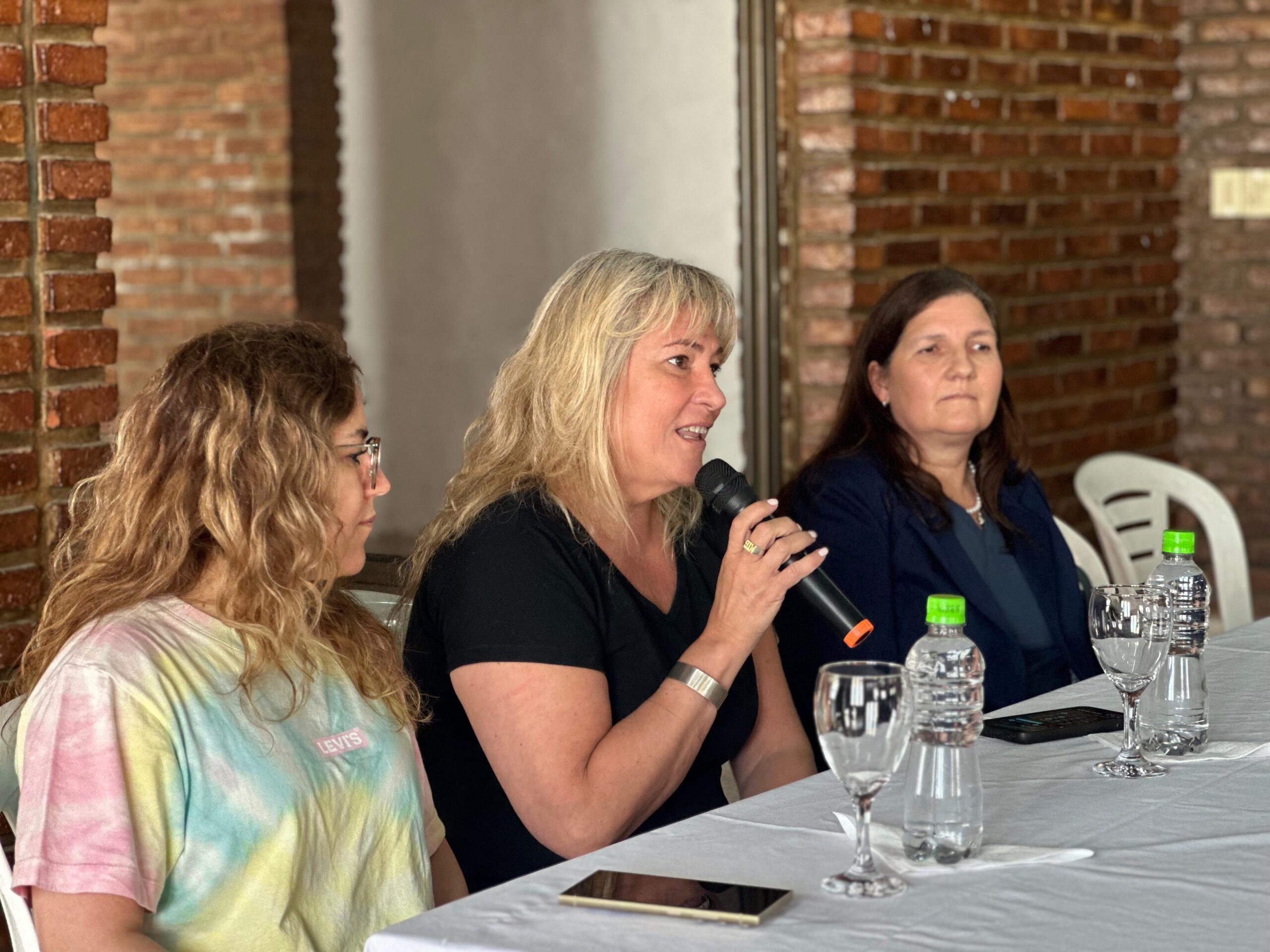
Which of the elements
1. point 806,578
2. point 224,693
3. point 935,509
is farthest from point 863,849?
point 935,509

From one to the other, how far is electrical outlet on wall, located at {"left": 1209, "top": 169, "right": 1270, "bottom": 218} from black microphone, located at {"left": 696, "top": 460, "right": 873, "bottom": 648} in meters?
3.19

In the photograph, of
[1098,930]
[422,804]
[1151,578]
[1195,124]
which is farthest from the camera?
[1195,124]

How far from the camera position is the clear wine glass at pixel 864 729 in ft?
4.30

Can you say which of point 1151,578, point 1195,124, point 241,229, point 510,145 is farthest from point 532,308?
point 1151,578

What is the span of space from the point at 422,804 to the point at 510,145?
2.72 meters

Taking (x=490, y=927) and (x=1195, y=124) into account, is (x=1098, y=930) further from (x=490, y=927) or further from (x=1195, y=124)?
(x=1195, y=124)

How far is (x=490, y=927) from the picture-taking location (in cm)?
129

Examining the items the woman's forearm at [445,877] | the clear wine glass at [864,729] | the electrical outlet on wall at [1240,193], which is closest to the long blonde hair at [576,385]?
the woman's forearm at [445,877]

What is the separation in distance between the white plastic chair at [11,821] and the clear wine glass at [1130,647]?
1.07m

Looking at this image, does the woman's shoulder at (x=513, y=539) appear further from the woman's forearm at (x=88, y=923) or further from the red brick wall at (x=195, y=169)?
the red brick wall at (x=195, y=169)

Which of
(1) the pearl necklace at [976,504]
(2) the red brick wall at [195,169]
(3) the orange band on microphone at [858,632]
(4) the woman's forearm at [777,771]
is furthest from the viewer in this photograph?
(2) the red brick wall at [195,169]

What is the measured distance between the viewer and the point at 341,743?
162 cm

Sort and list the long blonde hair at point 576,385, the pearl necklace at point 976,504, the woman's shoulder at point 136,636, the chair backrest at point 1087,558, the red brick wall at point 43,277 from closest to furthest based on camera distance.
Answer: the woman's shoulder at point 136,636
the long blonde hair at point 576,385
the red brick wall at point 43,277
the pearl necklace at point 976,504
the chair backrest at point 1087,558

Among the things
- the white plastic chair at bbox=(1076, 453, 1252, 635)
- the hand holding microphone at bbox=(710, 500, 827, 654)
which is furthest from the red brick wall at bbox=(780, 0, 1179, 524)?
the hand holding microphone at bbox=(710, 500, 827, 654)
